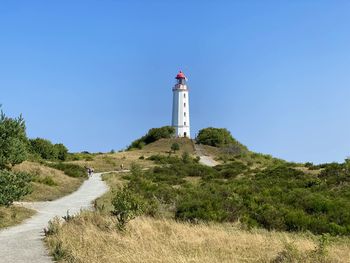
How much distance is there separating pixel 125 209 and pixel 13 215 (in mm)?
6034

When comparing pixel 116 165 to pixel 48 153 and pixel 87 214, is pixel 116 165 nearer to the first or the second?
pixel 48 153

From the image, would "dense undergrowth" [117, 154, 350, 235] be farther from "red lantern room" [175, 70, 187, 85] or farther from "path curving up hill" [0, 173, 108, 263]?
"red lantern room" [175, 70, 187, 85]

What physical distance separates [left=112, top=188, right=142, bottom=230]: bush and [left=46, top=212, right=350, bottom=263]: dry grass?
0.22 meters

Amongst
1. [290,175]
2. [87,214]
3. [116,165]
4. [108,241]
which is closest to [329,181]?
[290,175]

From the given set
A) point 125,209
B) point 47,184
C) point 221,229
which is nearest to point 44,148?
point 47,184

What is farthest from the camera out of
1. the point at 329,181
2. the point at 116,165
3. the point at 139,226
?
the point at 116,165

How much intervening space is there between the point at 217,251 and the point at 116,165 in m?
49.3

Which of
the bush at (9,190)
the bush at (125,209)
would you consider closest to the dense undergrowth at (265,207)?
the bush at (125,209)

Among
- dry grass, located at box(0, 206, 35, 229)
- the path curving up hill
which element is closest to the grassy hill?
the path curving up hill

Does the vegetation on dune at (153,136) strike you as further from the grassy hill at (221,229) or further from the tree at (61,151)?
the grassy hill at (221,229)

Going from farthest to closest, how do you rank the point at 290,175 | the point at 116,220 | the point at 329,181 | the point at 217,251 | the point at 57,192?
the point at 290,175 → the point at 329,181 → the point at 57,192 → the point at 116,220 → the point at 217,251

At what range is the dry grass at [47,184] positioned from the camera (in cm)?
2730

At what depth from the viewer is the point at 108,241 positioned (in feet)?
39.5

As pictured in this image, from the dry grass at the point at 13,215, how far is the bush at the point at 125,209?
452 centimetres
